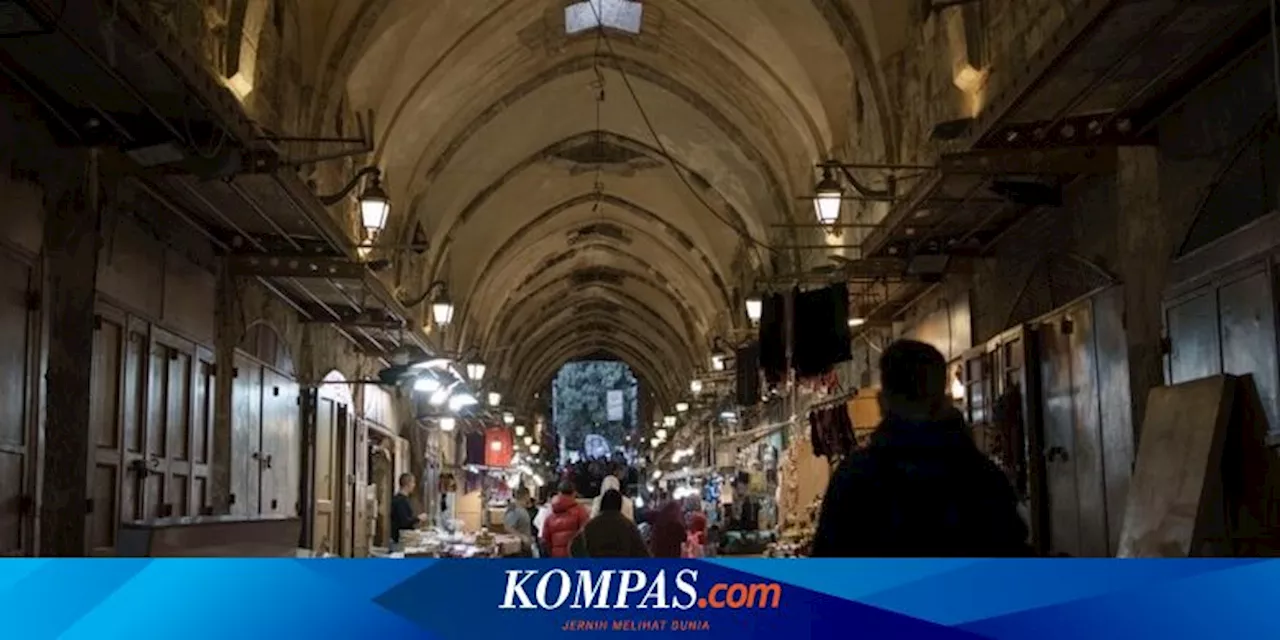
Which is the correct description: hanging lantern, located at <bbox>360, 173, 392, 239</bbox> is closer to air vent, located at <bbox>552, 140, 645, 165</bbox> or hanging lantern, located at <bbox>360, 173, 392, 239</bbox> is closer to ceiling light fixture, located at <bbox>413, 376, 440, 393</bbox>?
ceiling light fixture, located at <bbox>413, 376, 440, 393</bbox>

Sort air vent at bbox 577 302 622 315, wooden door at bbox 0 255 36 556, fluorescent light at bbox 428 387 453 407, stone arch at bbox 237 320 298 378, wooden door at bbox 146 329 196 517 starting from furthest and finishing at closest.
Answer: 1. air vent at bbox 577 302 622 315
2. fluorescent light at bbox 428 387 453 407
3. stone arch at bbox 237 320 298 378
4. wooden door at bbox 146 329 196 517
5. wooden door at bbox 0 255 36 556

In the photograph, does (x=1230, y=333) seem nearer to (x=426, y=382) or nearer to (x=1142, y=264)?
(x=1142, y=264)

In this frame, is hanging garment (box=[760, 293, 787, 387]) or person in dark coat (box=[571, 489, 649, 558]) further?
hanging garment (box=[760, 293, 787, 387])

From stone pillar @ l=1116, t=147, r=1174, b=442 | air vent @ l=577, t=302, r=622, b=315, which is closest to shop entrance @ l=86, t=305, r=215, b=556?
stone pillar @ l=1116, t=147, r=1174, b=442

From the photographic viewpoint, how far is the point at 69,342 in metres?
7.91

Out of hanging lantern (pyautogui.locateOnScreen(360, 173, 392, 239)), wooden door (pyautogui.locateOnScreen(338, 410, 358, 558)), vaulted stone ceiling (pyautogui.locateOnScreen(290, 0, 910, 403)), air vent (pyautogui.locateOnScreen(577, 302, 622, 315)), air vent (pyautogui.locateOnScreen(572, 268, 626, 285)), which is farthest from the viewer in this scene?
air vent (pyautogui.locateOnScreen(577, 302, 622, 315))

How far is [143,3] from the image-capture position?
5.97 meters

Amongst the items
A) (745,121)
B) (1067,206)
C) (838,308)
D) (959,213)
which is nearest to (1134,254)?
(1067,206)

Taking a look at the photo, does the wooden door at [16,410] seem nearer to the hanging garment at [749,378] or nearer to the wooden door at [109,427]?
the wooden door at [109,427]

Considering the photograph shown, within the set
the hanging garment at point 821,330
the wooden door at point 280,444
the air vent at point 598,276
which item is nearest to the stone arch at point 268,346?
the wooden door at point 280,444

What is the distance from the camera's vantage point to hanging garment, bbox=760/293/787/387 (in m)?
13.3

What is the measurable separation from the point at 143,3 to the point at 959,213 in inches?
245

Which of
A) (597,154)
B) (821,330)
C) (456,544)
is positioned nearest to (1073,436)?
(821,330)

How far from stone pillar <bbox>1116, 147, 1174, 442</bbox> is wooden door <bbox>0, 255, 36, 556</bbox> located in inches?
252
